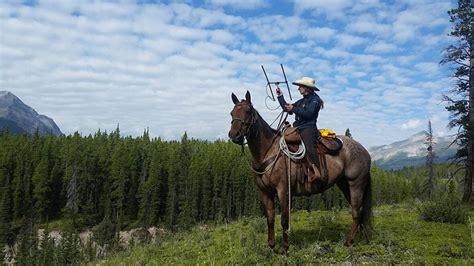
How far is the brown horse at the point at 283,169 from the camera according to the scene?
378 inches

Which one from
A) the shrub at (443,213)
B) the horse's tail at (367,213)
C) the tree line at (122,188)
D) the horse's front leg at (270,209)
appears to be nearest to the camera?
the horse's front leg at (270,209)

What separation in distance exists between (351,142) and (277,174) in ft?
9.36

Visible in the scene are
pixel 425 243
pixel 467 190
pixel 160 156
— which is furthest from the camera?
pixel 160 156

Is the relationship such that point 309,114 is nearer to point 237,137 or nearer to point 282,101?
point 282,101

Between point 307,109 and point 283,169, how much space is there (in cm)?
172

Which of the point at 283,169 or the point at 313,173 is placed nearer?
the point at 283,169

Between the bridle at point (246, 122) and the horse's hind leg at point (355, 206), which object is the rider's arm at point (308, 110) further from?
the horse's hind leg at point (355, 206)

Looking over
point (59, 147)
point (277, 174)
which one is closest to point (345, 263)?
point (277, 174)

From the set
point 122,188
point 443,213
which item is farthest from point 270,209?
point 122,188

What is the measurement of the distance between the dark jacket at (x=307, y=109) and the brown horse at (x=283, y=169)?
733mm

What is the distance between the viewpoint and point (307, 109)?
10.0 meters

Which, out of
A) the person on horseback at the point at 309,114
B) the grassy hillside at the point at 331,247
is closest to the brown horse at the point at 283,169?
the person on horseback at the point at 309,114

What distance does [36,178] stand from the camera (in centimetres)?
9406

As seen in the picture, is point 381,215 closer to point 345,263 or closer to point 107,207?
point 345,263
